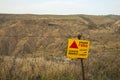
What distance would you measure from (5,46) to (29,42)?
8.92 feet

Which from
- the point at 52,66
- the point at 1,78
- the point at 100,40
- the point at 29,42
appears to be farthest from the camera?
the point at 29,42

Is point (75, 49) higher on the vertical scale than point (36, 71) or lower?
higher

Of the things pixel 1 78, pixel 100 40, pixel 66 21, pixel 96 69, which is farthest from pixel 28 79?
pixel 66 21

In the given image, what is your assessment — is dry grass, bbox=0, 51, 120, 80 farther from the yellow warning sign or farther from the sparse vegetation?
the yellow warning sign

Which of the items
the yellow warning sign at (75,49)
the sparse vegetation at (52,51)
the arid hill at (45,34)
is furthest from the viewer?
the arid hill at (45,34)

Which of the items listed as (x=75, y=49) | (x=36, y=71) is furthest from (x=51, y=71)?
(x=75, y=49)

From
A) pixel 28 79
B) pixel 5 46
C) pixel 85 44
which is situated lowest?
pixel 5 46

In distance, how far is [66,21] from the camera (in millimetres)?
37531

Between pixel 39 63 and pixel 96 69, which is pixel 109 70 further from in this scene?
pixel 39 63

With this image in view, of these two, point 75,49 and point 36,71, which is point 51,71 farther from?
point 75,49

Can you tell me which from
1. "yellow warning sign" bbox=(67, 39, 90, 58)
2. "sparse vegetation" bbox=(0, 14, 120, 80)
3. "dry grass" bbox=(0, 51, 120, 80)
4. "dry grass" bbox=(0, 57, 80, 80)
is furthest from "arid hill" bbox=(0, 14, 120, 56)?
"yellow warning sign" bbox=(67, 39, 90, 58)

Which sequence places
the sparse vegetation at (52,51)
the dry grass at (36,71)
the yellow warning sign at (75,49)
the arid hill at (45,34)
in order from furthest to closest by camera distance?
the arid hill at (45,34), the sparse vegetation at (52,51), the dry grass at (36,71), the yellow warning sign at (75,49)

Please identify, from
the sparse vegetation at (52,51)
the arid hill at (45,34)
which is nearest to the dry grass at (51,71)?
the sparse vegetation at (52,51)

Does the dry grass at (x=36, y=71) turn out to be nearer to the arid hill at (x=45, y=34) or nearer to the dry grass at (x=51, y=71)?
the dry grass at (x=51, y=71)
